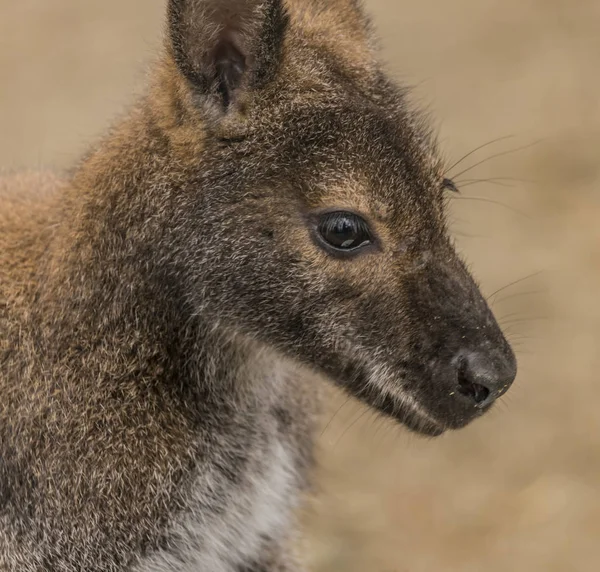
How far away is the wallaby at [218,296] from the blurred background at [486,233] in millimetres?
601

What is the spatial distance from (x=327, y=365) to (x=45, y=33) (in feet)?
34.8

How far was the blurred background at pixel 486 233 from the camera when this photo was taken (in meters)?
6.79

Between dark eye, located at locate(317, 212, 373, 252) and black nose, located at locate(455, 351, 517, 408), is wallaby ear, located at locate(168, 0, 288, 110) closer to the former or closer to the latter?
dark eye, located at locate(317, 212, 373, 252)

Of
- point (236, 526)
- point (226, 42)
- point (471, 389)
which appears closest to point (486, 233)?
point (236, 526)

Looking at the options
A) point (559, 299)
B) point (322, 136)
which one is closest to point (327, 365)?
point (322, 136)

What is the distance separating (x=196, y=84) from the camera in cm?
408

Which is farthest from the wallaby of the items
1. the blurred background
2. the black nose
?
the blurred background

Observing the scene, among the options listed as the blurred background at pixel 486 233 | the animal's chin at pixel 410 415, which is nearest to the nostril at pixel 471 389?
the animal's chin at pixel 410 415

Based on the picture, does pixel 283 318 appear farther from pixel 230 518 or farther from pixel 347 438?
pixel 347 438

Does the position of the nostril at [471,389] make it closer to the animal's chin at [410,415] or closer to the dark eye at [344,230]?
the animal's chin at [410,415]

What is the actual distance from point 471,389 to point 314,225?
0.82 metres

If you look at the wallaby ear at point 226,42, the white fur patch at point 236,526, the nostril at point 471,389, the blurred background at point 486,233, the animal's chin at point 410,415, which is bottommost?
the white fur patch at point 236,526

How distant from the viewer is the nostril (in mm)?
4055

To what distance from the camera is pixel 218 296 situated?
4.20 meters
